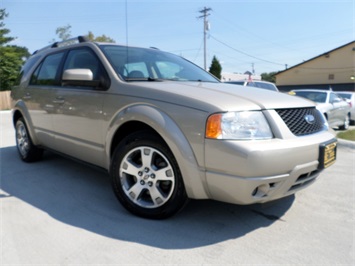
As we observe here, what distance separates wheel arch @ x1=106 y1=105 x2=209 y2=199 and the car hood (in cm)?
15

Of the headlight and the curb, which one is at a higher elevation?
the headlight

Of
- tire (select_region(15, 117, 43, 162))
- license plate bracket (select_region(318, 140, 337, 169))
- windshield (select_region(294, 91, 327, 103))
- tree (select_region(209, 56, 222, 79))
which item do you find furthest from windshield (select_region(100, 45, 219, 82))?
tree (select_region(209, 56, 222, 79))

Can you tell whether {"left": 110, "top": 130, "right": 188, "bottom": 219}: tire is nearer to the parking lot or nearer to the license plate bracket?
the parking lot

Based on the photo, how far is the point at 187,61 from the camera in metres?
4.20

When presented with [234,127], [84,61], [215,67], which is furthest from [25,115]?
[215,67]

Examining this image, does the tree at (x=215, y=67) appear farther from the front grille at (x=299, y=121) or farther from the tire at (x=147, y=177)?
the tire at (x=147, y=177)

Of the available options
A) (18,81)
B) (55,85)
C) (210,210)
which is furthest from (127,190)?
(18,81)

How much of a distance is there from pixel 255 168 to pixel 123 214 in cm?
138

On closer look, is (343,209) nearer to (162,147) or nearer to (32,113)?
(162,147)

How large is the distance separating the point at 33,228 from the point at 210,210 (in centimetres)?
162

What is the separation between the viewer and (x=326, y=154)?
266 cm

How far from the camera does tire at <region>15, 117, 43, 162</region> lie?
4703 millimetres

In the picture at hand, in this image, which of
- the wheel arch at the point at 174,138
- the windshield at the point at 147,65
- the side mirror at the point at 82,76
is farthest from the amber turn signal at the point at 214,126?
the side mirror at the point at 82,76

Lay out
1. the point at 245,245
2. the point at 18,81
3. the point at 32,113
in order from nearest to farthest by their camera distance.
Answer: the point at 245,245 < the point at 32,113 < the point at 18,81
